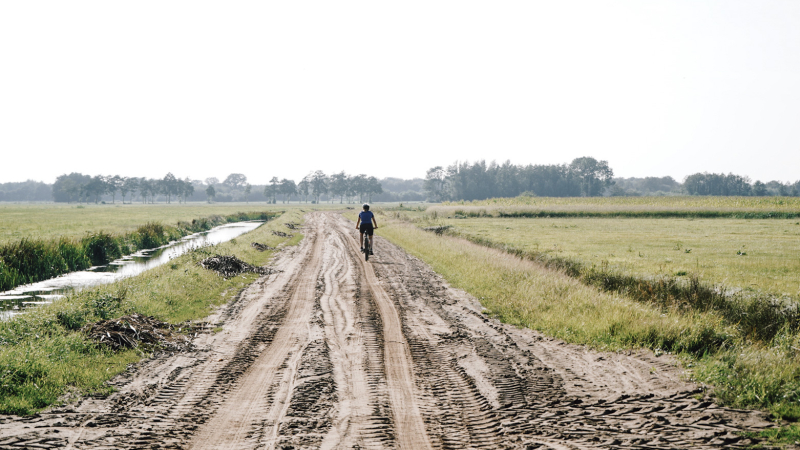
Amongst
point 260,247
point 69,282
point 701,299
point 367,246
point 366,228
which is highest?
point 366,228

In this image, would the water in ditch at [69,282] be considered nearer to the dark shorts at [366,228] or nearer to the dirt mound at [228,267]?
the dirt mound at [228,267]

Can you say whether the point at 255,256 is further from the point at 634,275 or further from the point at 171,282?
the point at 634,275

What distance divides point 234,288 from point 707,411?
13525 millimetres

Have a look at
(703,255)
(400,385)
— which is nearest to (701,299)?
(400,385)

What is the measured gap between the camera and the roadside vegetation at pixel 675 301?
6664 millimetres

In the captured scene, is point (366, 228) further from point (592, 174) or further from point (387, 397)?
point (592, 174)

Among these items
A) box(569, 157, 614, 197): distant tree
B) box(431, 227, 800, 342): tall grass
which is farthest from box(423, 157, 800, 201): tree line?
box(431, 227, 800, 342): tall grass

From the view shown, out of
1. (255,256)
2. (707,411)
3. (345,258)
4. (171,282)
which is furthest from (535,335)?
(255,256)

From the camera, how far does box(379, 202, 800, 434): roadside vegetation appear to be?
262 inches

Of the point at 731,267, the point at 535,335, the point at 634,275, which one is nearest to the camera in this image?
the point at 535,335

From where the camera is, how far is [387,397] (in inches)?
256

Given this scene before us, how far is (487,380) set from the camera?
7.22m

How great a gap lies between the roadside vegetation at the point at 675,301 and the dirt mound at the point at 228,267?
24.8ft

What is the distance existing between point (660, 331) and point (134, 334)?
1048 cm
